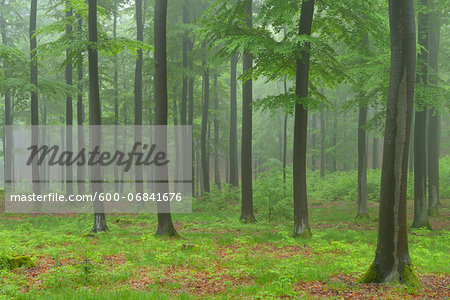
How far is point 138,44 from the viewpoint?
13500 mm

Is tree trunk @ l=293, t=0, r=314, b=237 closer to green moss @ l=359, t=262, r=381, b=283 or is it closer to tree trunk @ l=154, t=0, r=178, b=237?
tree trunk @ l=154, t=0, r=178, b=237

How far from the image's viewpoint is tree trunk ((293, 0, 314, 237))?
11508 millimetres

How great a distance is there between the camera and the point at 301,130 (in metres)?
11.7

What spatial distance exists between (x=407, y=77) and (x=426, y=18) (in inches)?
401

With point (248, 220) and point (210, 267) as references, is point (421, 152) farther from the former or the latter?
point (210, 267)

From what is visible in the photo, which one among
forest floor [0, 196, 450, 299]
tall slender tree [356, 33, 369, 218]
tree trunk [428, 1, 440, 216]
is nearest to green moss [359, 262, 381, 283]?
forest floor [0, 196, 450, 299]

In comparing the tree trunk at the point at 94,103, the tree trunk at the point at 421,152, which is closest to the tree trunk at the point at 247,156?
the tree trunk at the point at 94,103

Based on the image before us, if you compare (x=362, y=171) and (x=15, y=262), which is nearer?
(x=15, y=262)

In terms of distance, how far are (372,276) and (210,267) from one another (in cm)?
325

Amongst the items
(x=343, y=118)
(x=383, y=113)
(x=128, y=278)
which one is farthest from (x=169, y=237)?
(x=343, y=118)

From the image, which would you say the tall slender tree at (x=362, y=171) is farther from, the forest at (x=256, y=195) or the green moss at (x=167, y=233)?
the green moss at (x=167, y=233)

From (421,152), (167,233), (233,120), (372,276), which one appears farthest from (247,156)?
(372,276)

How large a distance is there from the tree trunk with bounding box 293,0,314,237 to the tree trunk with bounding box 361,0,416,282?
5295 millimetres

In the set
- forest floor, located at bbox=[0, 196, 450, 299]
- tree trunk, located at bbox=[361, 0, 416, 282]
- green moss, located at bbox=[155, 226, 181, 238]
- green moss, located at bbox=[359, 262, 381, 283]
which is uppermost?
tree trunk, located at bbox=[361, 0, 416, 282]
